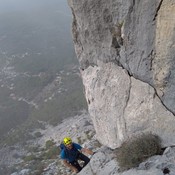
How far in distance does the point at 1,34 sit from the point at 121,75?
117 metres

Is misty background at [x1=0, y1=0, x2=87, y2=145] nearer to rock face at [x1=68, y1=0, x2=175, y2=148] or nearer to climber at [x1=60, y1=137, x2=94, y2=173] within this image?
climber at [x1=60, y1=137, x2=94, y2=173]

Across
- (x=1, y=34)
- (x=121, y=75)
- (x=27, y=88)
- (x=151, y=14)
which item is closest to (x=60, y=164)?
(x=121, y=75)

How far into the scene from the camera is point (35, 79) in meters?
70.5

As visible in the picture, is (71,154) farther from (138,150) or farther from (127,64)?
(127,64)

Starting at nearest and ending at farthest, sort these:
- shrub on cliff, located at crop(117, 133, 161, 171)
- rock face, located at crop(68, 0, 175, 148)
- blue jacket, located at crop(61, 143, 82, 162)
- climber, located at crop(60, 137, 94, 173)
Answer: rock face, located at crop(68, 0, 175, 148), shrub on cliff, located at crop(117, 133, 161, 171), climber, located at crop(60, 137, 94, 173), blue jacket, located at crop(61, 143, 82, 162)

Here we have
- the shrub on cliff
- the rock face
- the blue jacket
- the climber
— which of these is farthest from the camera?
the blue jacket

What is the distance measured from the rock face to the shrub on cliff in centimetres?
24

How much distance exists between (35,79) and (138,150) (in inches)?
2450

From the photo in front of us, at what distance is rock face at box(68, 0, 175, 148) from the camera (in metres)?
8.73

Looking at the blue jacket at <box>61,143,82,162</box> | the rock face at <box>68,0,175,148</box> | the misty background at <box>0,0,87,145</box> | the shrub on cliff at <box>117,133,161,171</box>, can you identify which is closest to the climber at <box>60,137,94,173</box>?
the blue jacket at <box>61,143,82,162</box>

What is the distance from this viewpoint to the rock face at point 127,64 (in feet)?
28.6

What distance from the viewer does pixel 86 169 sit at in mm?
11945

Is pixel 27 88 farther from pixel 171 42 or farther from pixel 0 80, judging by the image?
pixel 171 42

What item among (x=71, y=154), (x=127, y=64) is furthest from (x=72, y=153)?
(x=127, y=64)
